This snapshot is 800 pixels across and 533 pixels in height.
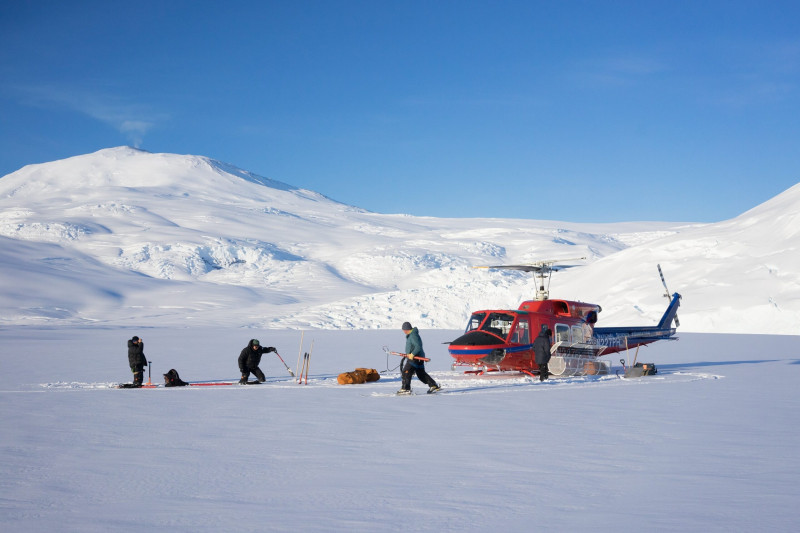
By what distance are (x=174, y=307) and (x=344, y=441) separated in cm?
Answer: 5268

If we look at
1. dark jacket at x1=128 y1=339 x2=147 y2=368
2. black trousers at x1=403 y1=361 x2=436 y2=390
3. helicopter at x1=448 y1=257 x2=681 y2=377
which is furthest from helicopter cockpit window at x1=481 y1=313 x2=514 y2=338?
dark jacket at x1=128 y1=339 x2=147 y2=368

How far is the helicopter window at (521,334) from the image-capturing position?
16.4 metres

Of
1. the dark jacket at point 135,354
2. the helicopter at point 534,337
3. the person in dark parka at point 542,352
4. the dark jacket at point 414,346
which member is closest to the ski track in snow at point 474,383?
the person in dark parka at point 542,352

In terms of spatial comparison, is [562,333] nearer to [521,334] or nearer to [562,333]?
[562,333]

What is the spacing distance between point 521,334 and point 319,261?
2714 inches

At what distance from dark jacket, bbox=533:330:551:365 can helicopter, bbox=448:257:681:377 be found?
1.74ft

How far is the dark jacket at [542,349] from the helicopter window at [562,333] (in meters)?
1.45

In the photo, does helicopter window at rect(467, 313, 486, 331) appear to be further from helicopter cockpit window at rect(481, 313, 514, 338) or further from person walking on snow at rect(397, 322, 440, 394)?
person walking on snow at rect(397, 322, 440, 394)

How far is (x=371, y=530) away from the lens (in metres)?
4.96

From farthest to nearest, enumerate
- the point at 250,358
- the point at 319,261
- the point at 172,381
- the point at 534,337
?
the point at 319,261
the point at 534,337
the point at 250,358
the point at 172,381

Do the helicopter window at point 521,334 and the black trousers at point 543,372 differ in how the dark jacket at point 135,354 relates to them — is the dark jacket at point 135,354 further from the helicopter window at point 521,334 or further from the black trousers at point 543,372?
the black trousers at point 543,372

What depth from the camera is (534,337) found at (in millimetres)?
16797

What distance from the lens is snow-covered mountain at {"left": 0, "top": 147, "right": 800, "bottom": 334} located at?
4144 cm

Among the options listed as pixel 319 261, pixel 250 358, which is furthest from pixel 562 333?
pixel 319 261
